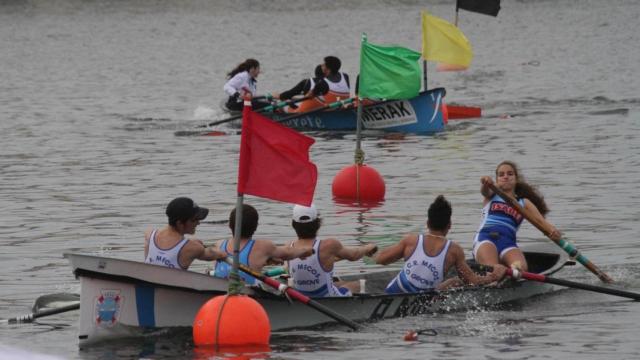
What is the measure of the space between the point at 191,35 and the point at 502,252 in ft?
237

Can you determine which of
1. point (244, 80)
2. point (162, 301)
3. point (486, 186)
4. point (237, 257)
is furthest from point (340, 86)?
point (237, 257)

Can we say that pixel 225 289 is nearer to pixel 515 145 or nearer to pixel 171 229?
pixel 171 229

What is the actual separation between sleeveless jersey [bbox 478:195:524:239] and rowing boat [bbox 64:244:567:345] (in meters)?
1.74

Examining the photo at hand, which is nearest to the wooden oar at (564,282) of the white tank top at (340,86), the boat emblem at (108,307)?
the boat emblem at (108,307)

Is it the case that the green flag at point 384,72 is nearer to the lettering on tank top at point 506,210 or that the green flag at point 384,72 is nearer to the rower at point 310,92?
the rower at point 310,92

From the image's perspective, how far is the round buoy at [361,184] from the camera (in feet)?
82.5

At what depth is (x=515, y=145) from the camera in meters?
32.8

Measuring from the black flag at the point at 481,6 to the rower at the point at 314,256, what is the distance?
64.6ft

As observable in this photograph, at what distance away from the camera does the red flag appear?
14125 millimetres

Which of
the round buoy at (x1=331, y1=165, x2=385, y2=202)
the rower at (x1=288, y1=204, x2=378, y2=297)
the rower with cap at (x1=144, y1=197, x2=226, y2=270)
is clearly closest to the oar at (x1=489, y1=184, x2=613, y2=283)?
the rower at (x1=288, y1=204, x2=378, y2=297)

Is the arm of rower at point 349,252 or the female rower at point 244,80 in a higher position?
the female rower at point 244,80

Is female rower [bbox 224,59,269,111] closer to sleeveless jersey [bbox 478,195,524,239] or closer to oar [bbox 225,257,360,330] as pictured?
sleeveless jersey [bbox 478,195,524,239]

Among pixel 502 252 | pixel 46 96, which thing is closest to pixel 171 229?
pixel 502 252

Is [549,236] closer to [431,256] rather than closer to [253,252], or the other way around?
[431,256]
